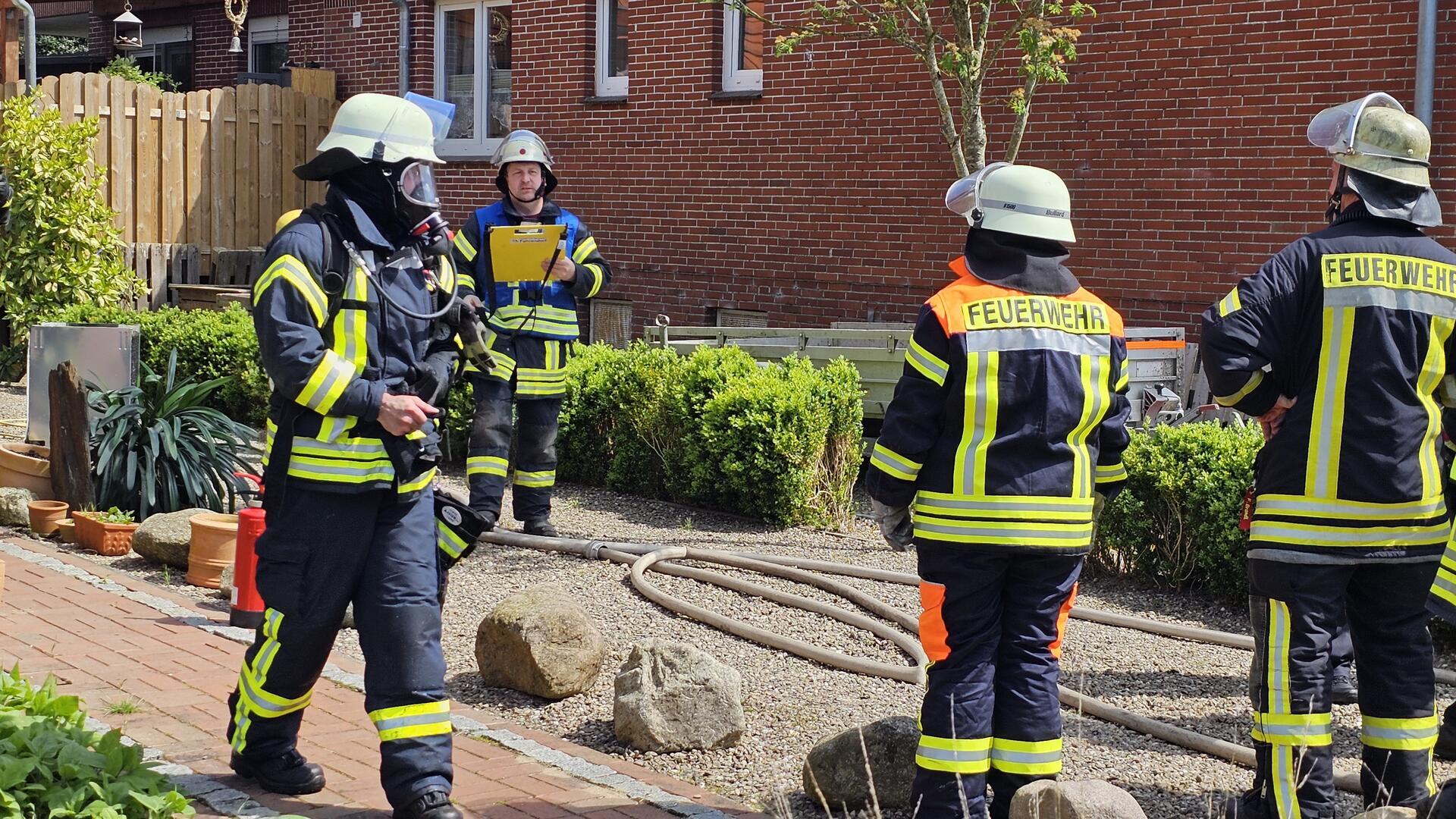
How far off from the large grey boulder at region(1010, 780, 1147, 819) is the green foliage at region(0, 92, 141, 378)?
505 inches

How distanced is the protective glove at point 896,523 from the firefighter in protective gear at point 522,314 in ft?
12.3

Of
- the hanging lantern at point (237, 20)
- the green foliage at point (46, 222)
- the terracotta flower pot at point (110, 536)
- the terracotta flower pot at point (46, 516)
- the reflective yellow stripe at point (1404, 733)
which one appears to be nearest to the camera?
the reflective yellow stripe at point (1404, 733)

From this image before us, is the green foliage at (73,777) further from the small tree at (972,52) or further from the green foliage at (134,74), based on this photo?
the green foliage at (134,74)

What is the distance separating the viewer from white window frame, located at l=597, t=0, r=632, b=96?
48.4ft

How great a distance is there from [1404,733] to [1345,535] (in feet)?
1.89

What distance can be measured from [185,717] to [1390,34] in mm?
8122

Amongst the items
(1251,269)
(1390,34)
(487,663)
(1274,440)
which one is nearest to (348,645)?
(487,663)

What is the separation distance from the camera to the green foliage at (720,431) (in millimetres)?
8680

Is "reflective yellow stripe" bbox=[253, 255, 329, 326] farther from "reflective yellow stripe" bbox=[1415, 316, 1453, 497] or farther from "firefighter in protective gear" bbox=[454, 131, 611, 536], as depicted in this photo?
"firefighter in protective gear" bbox=[454, 131, 611, 536]

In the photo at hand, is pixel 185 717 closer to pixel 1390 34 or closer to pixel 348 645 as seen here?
pixel 348 645

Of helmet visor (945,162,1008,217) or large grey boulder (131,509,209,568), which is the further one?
large grey boulder (131,509,209,568)

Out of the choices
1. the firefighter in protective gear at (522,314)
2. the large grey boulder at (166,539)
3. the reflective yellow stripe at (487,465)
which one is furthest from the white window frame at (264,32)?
the reflective yellow stripe at (487,465)

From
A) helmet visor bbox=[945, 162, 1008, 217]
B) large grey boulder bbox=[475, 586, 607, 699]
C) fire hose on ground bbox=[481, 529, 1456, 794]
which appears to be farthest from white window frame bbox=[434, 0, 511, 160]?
helmet visor bbox=[945, 162, 1008, 217]

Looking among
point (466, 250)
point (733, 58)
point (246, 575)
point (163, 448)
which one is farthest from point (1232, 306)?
point (733, 58)
